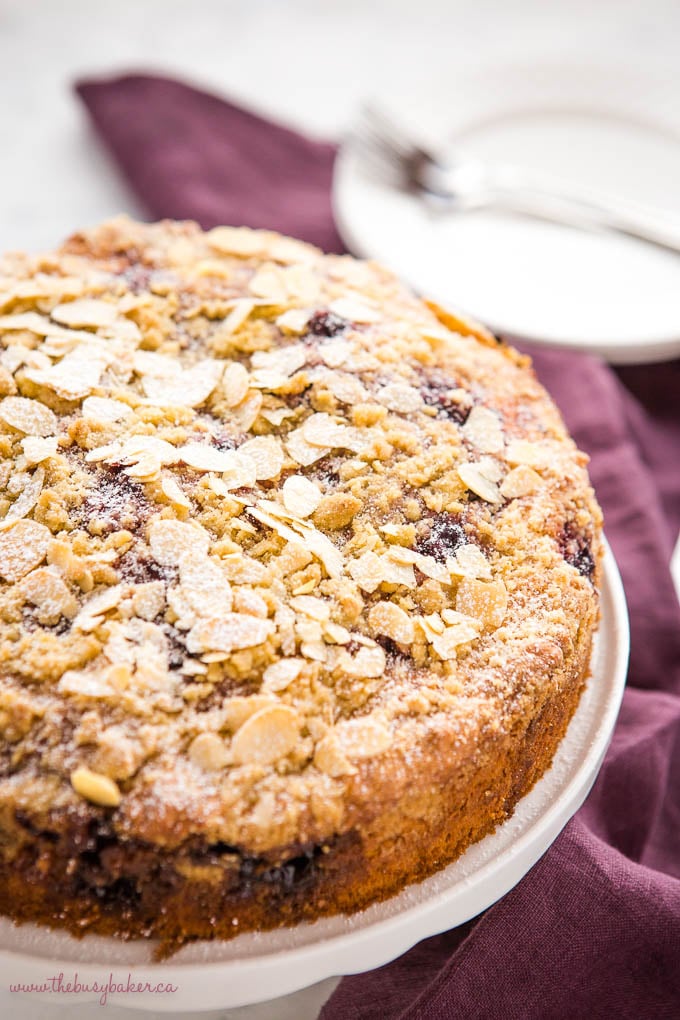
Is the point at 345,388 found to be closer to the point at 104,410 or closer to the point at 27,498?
the point at 104,410

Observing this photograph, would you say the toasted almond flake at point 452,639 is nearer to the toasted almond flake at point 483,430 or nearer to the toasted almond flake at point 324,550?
the toasted almond flake at point 324,550

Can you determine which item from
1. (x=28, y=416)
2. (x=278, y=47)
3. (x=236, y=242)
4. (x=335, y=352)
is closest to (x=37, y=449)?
(x=28, y=416)

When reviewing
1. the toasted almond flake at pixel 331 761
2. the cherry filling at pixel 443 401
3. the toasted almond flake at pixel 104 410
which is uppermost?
the cherry filling at pixel 443 401

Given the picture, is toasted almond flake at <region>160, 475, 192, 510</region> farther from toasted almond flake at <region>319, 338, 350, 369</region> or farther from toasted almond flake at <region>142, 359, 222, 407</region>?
toasted almond flake at <region>319, 338, 350, 369</region>

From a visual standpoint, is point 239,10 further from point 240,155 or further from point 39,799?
point 39,799

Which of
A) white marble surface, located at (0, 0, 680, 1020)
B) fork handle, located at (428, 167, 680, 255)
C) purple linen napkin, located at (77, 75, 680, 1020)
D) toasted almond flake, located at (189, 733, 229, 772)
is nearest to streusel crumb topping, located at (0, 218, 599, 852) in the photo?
toasted almond flake, located at (189, 733, 229, 772)

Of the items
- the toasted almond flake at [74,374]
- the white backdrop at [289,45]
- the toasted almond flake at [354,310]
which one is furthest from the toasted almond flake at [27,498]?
the white backdrop at [289,45]
